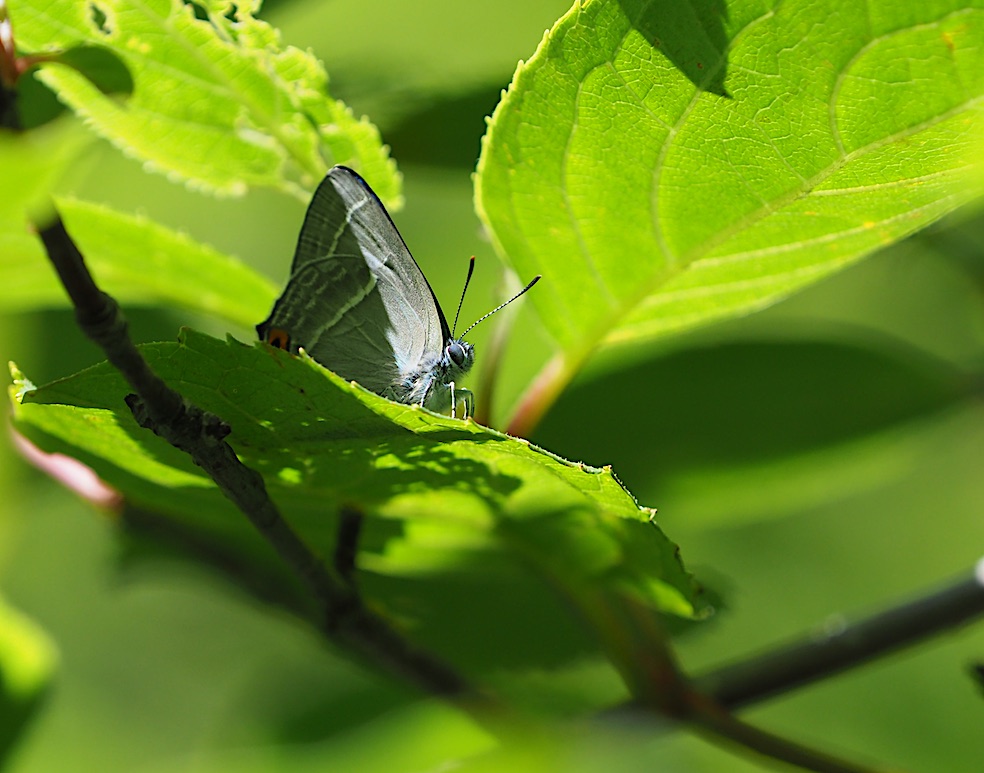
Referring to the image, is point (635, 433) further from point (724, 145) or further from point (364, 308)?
point (724, 145)

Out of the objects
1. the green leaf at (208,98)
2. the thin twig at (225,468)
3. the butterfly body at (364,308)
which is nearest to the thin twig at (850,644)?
the thin twig at (225,468)

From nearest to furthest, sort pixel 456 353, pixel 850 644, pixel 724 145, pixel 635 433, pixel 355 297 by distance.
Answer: pixel 724 145, pixel 850 644, pixel 355 297, pixel 456 353, pixel 635 433

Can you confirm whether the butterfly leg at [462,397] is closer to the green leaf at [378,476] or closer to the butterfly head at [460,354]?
the butterfly head at [460,354]

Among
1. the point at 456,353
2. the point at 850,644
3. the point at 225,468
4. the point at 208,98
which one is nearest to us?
the point at 225,468

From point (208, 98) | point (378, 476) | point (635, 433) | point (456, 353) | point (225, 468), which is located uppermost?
point (635, 433)

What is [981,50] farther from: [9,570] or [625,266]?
[9,570]

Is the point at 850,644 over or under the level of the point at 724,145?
under

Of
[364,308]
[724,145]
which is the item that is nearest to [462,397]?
[364,308]
